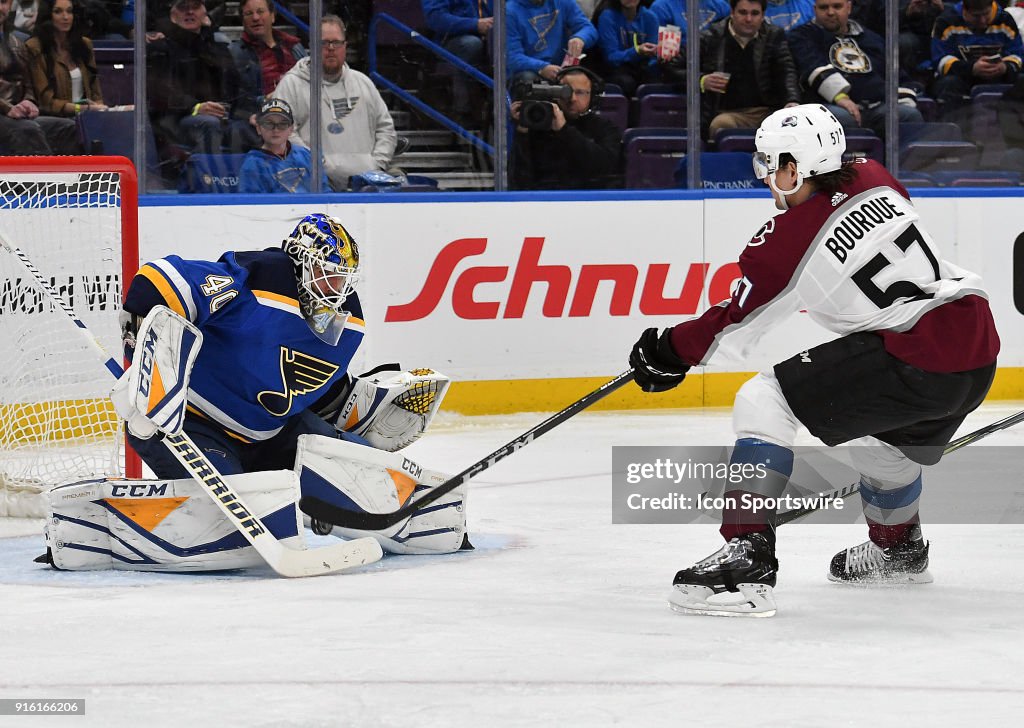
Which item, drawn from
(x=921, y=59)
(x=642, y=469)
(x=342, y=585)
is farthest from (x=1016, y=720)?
(x=921, y=59)

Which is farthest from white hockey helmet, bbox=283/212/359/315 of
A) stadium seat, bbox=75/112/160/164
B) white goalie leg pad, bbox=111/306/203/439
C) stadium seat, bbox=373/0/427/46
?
stadium seat, bbox=373/0/427/46

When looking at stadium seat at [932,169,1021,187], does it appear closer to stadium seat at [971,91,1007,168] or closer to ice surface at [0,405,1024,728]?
stadium seat at [971,91,1007,168]

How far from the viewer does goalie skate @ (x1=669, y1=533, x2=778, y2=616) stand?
280 centimetres

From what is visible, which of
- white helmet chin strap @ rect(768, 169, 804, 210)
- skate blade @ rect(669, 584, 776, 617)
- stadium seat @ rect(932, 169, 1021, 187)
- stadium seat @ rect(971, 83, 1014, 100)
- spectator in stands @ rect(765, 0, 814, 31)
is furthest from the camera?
stadium seat @ rect(971, 83, 1014, 100)

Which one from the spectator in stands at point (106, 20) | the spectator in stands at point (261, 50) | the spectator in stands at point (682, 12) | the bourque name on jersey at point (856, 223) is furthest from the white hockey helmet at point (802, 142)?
the spectator in stands at point (682, 12)

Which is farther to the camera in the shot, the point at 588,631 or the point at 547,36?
the point at 547,36

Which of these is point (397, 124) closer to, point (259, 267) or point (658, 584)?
point (259, 267)

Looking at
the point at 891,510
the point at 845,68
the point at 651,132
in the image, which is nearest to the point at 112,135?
the point at 651,132

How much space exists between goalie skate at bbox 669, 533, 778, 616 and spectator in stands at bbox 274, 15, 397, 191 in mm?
3240

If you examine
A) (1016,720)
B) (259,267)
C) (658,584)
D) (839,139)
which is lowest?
(658,584)

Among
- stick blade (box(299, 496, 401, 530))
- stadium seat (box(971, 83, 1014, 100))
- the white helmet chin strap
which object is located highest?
the white helmet chin strap

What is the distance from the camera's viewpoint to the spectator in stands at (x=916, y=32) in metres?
6.36

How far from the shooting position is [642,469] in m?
5.07

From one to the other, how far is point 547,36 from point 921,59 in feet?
5.14
